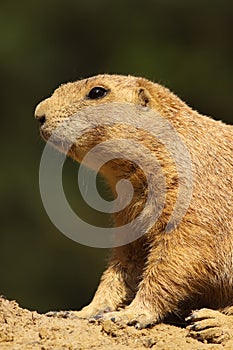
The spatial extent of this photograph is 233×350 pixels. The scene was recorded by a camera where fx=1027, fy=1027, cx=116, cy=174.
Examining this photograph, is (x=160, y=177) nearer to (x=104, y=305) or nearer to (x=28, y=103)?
(x=104, y=305)

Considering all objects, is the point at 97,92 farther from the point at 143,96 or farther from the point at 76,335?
the point at 76,335

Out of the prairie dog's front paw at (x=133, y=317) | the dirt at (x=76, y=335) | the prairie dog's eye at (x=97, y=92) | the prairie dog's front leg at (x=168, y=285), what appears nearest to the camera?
the dirt at (x=76, y=335)

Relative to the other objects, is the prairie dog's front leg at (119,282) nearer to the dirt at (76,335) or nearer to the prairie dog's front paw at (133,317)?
the prairie dog's front paw at (133,317)

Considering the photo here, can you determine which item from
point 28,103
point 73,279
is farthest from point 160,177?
point 28,103

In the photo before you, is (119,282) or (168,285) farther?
(119,282)

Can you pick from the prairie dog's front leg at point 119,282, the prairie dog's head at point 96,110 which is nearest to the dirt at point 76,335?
the prairie dog's front leg at point 119,282

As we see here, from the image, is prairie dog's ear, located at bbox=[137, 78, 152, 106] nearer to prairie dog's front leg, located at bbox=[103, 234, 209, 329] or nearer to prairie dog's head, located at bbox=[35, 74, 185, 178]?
prairie dog's head, located at bbox=[35, 74, 185, 178]

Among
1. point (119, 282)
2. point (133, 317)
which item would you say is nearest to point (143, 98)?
point (119, 282)

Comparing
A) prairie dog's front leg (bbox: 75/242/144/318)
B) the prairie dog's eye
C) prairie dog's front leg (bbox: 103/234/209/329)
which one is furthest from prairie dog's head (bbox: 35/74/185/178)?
prairie dog's front leg (bbox: 103/234/209/329)
